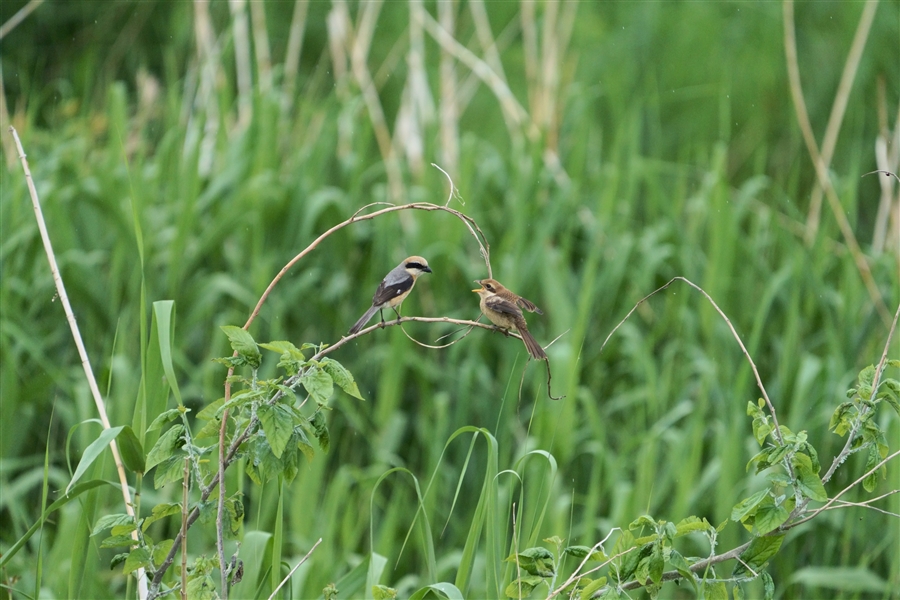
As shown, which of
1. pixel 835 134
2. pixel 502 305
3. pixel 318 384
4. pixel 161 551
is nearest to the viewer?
pixel 318 384

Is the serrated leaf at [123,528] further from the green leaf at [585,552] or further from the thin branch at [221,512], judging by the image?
the green leaf at [585,552]

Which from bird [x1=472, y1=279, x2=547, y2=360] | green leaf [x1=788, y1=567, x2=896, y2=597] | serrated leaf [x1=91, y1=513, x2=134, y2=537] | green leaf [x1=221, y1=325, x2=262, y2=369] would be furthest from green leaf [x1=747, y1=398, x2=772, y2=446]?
green leaf [x1=788, y1=567, x2=896, y2=597]

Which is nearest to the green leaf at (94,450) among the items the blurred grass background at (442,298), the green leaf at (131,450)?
the green leaf at (131,450)

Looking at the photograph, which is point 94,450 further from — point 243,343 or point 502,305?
point 502,305

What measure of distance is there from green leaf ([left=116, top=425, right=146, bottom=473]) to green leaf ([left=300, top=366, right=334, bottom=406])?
0.41m

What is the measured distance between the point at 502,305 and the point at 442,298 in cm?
206

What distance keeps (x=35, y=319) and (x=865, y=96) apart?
4.93 meters

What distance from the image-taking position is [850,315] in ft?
11.7

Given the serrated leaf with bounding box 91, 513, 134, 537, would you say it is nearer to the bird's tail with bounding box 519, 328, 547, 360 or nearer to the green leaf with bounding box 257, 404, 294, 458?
the green leaf with bounding box 257, 404, 294, 458

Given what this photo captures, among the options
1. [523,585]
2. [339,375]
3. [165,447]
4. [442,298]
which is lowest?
[442,298]

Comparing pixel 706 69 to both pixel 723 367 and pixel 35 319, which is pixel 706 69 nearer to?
pixel 723 367

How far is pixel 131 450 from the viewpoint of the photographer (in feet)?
4.76

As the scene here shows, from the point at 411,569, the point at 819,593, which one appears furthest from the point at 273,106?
the point at 819,593

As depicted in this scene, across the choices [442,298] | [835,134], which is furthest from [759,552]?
[835,134]
